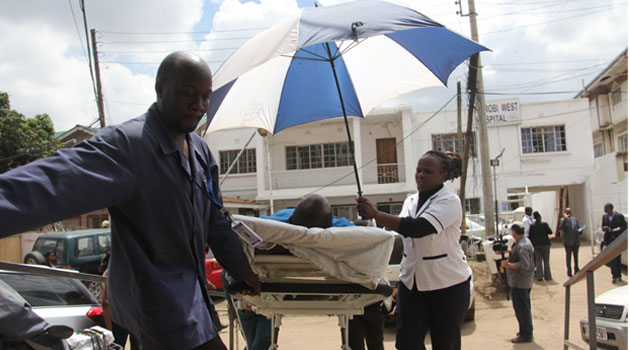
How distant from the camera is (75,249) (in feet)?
39.7

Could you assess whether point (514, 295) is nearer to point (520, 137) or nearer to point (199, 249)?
point (199, 249)

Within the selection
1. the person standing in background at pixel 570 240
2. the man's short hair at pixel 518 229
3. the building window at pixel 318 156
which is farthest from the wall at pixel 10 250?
the person standing in background at pixel 570 240

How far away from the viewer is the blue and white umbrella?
162 inches

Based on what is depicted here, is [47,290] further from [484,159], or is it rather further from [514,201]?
[514,201]

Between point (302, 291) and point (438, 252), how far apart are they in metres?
1.11

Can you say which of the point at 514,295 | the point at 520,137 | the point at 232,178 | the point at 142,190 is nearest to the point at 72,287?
the point at 142,190

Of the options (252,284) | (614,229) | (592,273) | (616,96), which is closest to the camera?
(252,284)

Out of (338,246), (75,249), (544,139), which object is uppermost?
(544,139)

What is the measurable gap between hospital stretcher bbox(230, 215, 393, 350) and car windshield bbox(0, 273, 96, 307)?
2.74 meters

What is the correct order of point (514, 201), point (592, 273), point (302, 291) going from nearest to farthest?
1. point (302, 291)
2. point (592, 273)
3. point (514, 201)

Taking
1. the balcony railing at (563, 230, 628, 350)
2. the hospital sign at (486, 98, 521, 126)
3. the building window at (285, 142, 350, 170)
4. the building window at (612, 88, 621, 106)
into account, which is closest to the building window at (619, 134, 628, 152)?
the building window at (612, 88, 621, 106)

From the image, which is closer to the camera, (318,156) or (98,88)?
(98,88)

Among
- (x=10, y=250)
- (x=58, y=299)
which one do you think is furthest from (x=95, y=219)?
(x=58, y=299)

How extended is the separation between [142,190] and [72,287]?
408 centimetres
